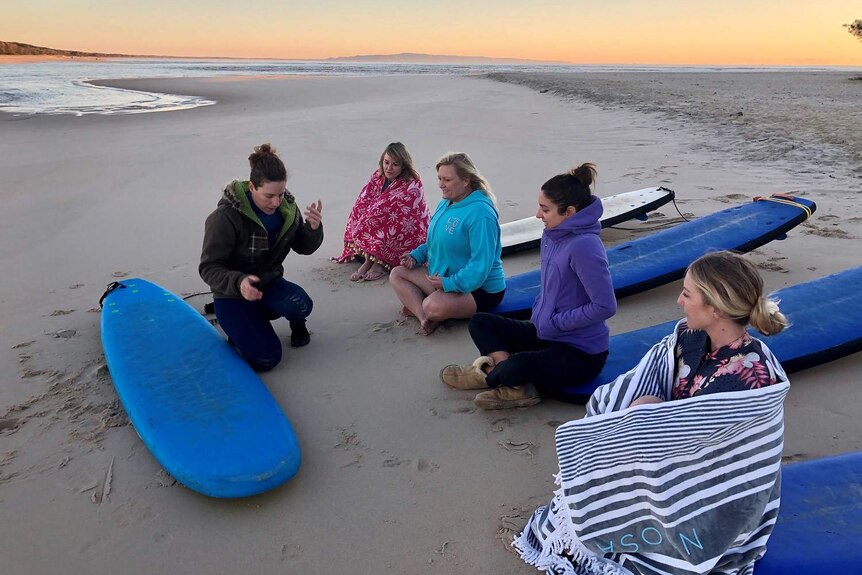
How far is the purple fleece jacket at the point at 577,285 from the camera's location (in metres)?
2.87

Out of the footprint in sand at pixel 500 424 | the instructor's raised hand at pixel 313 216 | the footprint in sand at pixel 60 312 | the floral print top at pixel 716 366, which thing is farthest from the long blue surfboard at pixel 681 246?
the footprint in sand at pixel 60 312

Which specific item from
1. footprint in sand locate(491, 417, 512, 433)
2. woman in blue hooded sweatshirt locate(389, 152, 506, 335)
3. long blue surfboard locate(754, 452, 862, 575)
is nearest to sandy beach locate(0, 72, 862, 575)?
footprint in sand locate(491, 417, 512, 433)

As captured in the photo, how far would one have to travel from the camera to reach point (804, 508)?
2162 millimetres

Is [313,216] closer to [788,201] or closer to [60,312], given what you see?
[60,312]

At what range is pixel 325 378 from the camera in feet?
12.1

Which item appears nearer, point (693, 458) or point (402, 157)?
point (693, 458)

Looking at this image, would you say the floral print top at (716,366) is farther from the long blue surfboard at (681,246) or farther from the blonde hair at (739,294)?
the long blue surfboard at (681,246)

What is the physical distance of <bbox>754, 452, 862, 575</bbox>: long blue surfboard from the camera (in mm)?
1944

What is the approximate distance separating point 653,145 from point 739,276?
947 cm

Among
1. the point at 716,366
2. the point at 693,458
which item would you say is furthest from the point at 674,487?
the point at 716,366

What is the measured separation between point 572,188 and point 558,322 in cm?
65

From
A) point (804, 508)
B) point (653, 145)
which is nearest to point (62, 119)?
point (653, 145)

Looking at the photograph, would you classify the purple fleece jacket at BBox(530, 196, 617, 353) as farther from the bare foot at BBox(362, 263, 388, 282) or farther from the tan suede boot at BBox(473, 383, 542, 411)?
the bare foot at BBox(362, 263, 388, 282)

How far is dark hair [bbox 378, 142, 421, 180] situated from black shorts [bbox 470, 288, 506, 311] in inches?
58.8
